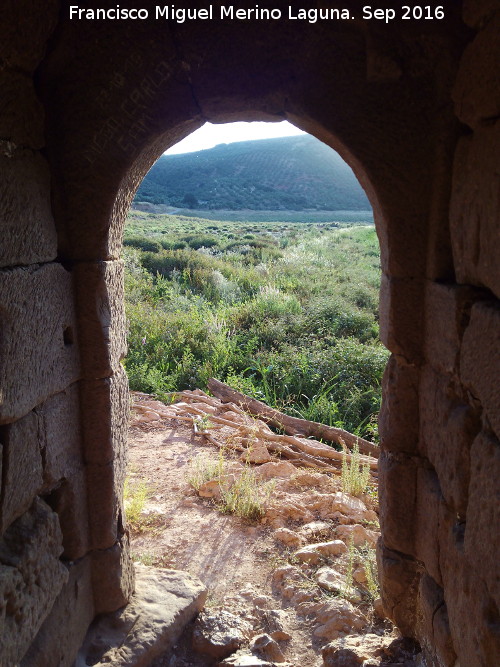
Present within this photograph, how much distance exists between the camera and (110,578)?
2750mm

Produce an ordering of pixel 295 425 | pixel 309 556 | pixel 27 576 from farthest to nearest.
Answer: pixel 295 425 < pixel 309 556 < pixel 27 576

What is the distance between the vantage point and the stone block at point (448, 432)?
1970 mm

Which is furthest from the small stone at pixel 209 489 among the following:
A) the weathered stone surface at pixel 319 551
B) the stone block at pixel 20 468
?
the stone block at pixel 20 468

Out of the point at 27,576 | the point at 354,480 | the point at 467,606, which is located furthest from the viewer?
the point at 354,480

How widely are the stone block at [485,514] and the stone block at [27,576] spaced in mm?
1572

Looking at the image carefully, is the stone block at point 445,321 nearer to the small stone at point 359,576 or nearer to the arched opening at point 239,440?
the arched opening at point 239,440

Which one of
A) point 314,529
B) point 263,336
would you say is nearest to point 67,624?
point 314,529

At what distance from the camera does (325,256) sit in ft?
54.0

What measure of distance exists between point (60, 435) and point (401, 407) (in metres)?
1.58

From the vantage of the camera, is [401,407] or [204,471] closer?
[401,407]

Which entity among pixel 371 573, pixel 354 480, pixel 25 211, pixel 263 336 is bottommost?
pixel 371 573

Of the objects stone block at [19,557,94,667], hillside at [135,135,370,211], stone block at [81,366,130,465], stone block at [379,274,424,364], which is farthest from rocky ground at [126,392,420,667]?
hillside at [135,135,370,211]

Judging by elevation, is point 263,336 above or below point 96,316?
below

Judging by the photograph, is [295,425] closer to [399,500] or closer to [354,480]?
[354,480]
